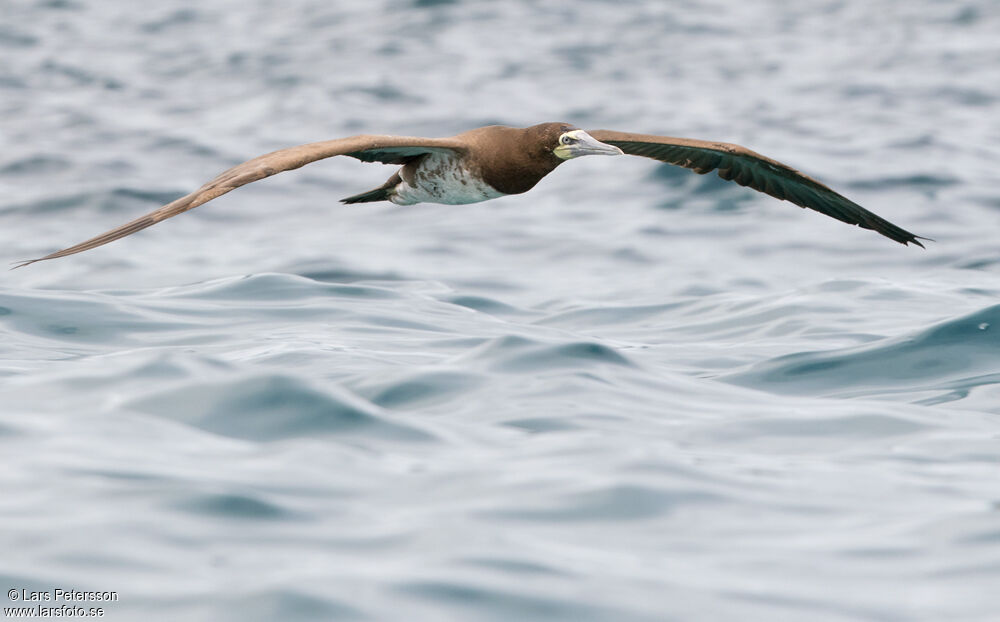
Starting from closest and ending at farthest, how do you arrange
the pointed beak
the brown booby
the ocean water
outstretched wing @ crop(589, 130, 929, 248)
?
the ocean water < the pointed beak < the brown booby < outstretched wing @ crop(589, 130, 929, 248)

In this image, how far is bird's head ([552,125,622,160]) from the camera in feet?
29.0

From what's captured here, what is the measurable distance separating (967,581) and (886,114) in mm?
15163

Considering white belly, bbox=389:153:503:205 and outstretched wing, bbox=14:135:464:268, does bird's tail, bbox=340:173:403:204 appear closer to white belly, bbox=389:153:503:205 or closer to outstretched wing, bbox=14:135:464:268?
white belly, bbox=389:153:503:205

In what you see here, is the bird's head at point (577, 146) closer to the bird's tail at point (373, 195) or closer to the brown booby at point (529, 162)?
the brown booby at point (529, 162)

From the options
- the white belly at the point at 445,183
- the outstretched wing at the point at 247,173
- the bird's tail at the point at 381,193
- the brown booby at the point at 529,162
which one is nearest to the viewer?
the outstretched wing at the point at 247,173

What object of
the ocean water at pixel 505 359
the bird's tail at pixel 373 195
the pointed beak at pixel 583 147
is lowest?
the ocean water at pixel 505 359

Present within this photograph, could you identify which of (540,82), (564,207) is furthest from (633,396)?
(540,82)

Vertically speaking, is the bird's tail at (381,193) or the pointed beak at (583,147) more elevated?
the pointed beak at (583,147)

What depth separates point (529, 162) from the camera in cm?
938

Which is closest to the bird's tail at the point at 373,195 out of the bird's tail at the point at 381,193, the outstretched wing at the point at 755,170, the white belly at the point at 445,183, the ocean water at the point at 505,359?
the bird's tail at the point at 381,193

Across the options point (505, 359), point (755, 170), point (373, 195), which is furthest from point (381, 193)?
point (755, 170)

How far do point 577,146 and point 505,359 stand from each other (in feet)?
5.79

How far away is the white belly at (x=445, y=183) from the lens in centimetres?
973

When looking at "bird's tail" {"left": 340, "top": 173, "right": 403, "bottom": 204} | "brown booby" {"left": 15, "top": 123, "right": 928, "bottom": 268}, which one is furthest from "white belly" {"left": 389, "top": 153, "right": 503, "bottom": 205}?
"bird's tail" {"left": 340, "top": 173, "right": 403, "bottom": 204}
